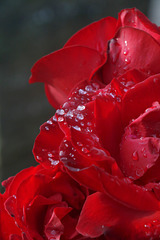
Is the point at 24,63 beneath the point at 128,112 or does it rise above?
beneath

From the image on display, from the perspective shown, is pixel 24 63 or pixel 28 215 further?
pixel 24 63

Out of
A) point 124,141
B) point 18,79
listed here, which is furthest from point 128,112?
point 18,79

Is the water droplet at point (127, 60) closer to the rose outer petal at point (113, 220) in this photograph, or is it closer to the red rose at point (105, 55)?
the red rose at point (105, 55)

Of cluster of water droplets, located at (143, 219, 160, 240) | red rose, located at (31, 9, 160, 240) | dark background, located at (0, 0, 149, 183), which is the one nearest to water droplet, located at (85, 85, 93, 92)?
red rose, located at (31, 9, 160, 240)

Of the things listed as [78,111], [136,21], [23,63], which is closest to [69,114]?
[78,111]

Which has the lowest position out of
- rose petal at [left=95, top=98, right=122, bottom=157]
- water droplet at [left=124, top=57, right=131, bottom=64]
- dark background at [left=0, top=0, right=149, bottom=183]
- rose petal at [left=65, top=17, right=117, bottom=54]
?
dark background at [left=0, top=0, right=149, bottom=183]

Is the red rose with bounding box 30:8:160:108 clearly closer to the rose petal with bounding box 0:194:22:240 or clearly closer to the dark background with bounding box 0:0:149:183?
the rose petal with bounding box 0:194:22:240

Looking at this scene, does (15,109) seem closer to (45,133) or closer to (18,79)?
(18,79)

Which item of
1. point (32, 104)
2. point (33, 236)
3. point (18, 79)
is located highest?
point (33, 236)
